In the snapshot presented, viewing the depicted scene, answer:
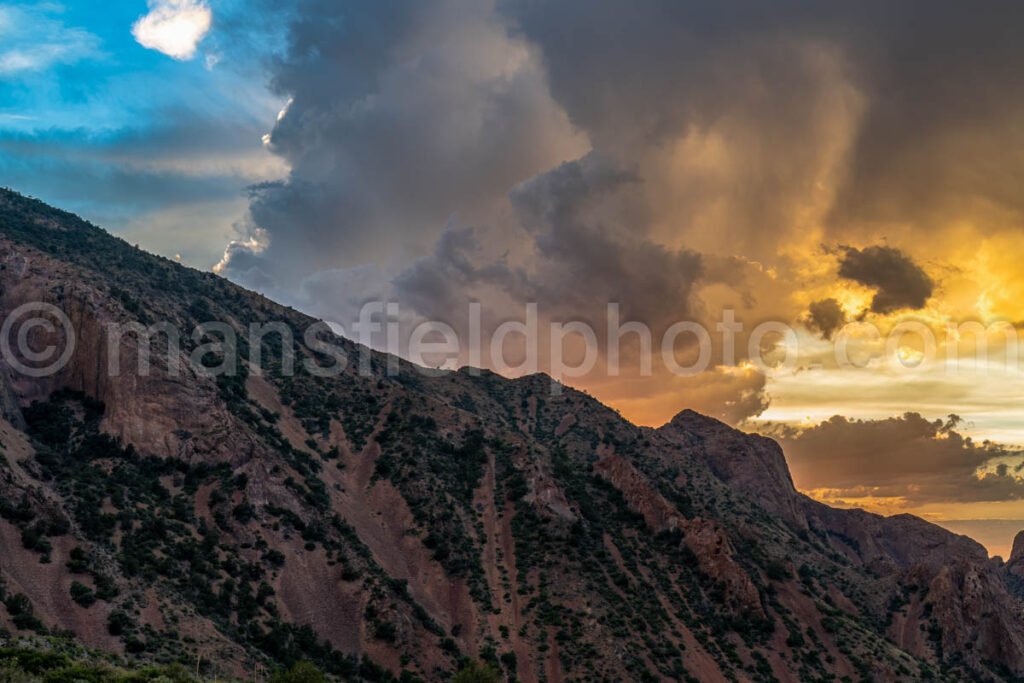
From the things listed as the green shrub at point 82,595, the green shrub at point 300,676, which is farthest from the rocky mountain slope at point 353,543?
the green shrub at point 300,676

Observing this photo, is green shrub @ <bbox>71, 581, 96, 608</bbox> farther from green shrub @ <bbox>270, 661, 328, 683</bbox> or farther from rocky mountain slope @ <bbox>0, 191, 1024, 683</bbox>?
green shrub @ <bbox>270, 661, 328, 683</bbox>

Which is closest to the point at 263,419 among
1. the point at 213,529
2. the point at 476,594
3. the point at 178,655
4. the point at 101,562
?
the point at 213,529

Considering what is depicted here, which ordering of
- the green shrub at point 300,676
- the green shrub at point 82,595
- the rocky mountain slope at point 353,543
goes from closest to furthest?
the green shrub at point 300,676, the green shrub at point 82,595, the rocky mountain slope at point 353,543

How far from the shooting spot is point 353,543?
99688 mm

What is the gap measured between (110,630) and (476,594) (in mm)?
51158

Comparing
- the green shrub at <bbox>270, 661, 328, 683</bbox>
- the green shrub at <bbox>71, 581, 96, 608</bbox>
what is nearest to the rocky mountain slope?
the green shrub at <bbox>71, 581, 96, 608</bbox>

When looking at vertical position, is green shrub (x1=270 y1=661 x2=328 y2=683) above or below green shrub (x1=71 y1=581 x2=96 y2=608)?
below

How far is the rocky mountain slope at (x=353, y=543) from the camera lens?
72125mm

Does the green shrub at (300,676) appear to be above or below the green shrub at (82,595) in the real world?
below

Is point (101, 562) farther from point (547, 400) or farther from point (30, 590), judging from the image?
point (547, 400)

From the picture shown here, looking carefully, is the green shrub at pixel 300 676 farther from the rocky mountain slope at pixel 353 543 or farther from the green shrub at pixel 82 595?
the green shrub at pixel 82 595

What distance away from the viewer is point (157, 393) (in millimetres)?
96188

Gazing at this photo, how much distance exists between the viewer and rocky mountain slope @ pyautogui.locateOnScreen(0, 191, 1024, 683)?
72125 millimetres

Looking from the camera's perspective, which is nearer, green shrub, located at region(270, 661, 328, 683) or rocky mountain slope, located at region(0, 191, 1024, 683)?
green shrub, located at region(270, 661, 328, 683)
